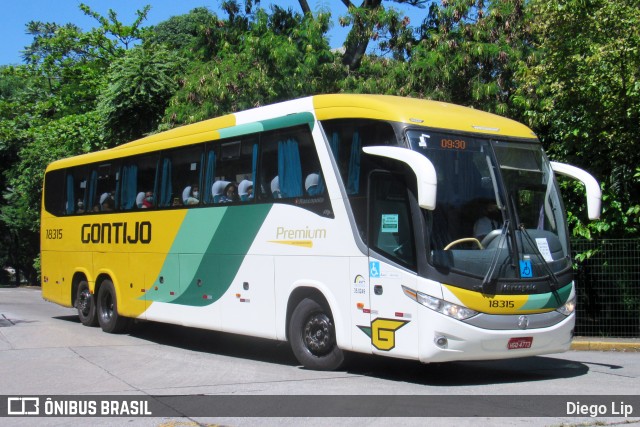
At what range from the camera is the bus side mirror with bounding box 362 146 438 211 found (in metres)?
8.52

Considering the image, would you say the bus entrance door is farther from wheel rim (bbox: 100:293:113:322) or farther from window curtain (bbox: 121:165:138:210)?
wheel rim (bbox: 100:293:113:322)

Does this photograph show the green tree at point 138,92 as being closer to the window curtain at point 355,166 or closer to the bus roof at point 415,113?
the bus roof at point 415,113

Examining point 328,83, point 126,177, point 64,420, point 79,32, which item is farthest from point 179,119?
point 79,32

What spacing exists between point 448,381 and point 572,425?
9.13 feet

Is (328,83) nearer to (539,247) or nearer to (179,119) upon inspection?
(179,119)

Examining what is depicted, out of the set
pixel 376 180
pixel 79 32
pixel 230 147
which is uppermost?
pixel 79 32

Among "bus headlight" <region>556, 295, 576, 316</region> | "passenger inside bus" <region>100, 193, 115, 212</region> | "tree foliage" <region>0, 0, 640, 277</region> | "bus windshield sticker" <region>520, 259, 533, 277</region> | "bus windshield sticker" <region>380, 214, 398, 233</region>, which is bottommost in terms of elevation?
"bus headlight" <region>556, 295, 576, 316</region>

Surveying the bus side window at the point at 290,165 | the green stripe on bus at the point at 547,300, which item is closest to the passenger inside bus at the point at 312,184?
the bus side window at the point at 290,165

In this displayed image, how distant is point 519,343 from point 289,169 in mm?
3823

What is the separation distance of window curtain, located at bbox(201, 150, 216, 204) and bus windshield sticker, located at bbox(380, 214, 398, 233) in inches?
153

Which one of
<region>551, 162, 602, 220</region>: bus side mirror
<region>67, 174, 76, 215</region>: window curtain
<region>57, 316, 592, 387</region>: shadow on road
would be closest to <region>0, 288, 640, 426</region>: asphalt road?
<region>57, 316, 592, 387</region>: shadow on road

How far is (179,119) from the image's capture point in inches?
821

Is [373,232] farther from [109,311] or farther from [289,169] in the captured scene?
[109,311]

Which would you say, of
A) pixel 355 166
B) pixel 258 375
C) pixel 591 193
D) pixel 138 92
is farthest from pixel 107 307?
pixel 138 92
